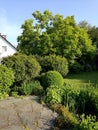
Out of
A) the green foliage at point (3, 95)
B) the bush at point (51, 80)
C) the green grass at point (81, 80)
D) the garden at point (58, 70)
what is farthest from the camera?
the green grass at point (81, 80)

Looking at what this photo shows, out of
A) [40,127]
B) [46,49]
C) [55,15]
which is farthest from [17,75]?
[55,15]

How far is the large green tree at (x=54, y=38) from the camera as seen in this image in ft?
96.4

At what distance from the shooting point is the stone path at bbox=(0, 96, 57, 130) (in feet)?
29.2

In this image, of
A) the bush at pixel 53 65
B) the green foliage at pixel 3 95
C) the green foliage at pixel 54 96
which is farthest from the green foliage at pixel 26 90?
the bush at pixel 53 65

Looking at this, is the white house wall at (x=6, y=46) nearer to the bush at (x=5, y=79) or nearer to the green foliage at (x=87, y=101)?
the bush at (x=5, y=79)

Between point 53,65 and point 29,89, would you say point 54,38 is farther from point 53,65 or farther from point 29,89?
point 29,89

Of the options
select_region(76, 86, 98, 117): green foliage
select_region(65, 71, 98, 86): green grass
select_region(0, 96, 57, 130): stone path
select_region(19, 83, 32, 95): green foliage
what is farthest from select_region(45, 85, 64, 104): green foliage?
select_region(65, 71, 98, 86): green grass

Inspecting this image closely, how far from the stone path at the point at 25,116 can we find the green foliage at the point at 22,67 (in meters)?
4.08

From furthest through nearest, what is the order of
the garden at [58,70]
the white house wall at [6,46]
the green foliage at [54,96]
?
the white house wall at [6,46] → the green foliage at [54,96] → the garden at [58,70]

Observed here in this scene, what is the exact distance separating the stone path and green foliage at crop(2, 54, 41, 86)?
13.4 feet

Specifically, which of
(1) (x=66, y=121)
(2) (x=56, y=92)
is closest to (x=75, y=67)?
(2) (x=56, y=92)

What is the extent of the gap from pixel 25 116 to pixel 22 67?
6359 mm

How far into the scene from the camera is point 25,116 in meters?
9.73

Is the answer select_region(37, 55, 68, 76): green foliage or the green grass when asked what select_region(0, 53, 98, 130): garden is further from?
the green grass
